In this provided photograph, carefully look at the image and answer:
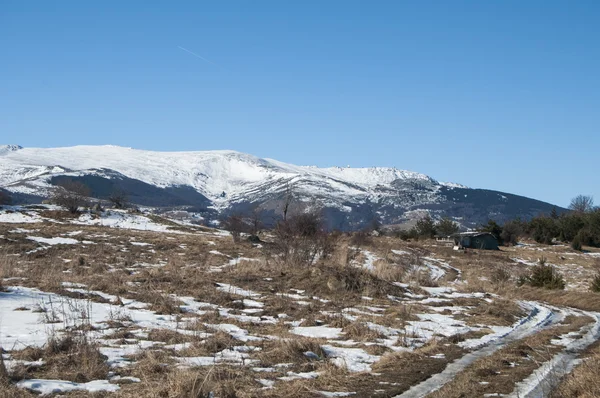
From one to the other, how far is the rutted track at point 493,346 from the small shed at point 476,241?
4519cm

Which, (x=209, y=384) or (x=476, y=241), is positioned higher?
(x=476, y=241)

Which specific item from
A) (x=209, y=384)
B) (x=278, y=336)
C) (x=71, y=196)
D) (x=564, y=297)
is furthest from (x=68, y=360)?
(x=71, y=196)

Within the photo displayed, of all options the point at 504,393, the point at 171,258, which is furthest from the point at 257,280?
the point at 504,393

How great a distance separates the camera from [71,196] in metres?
63.4

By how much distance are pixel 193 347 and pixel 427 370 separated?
4089 millimetres

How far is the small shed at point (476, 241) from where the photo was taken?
6469 centimetres

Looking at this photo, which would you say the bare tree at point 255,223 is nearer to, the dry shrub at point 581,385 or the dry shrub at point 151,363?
the dry shrub at point 151,363

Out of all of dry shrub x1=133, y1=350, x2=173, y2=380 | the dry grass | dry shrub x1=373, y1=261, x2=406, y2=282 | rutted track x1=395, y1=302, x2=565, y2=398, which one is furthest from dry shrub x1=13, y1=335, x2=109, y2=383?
dry shrub x1=373, y1=261, x2=406, y2=282

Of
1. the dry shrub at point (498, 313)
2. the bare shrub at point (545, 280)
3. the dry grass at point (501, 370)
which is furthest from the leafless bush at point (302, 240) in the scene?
the dry grass at point (501, 370)

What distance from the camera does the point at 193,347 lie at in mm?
10250

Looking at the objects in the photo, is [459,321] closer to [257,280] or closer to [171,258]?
[257,280]

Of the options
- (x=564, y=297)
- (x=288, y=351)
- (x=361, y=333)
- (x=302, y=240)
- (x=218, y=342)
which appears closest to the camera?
(x=288, y=351)

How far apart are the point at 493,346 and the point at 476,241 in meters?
55.3

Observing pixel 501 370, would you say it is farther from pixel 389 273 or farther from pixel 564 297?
pixel 564 297
